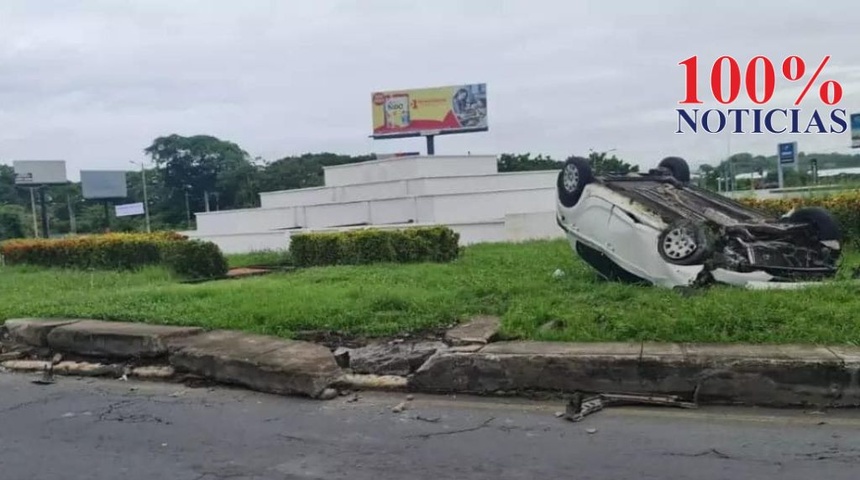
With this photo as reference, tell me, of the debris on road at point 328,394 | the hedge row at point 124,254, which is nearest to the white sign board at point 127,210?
the hedge row at point 124,254

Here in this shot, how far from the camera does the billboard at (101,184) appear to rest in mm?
43156

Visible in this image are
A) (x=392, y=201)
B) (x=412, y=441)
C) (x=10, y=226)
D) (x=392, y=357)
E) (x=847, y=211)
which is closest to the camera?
(x=412, y=441)

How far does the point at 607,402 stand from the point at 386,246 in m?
8.40

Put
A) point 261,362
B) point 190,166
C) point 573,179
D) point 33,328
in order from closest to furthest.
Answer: point 261,362 < point 33,328 < point 573,179 < point 190,166

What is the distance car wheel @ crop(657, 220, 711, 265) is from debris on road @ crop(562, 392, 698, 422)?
239cm

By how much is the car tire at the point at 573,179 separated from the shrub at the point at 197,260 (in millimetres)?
6941

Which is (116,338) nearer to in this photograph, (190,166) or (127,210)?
(127,210)

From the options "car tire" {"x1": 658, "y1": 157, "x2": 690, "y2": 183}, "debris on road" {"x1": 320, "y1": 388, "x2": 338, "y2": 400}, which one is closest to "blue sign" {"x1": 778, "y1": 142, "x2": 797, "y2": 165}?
"car tire" {"x1": 658, "y1": 157, "x2": 690, "y2": 183}

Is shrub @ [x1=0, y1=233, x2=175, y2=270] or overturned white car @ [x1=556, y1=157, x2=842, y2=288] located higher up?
overturned white car @ [x1=556, y1=157, x2=842, y2=288]

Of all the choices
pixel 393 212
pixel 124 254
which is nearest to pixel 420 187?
pixel 393 212

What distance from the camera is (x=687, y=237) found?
6996 millimetres

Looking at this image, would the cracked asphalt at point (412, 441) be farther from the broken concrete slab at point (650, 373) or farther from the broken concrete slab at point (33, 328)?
the broken concrete slab at point (33, 328)

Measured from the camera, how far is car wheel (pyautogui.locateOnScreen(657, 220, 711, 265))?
6953 millimetres

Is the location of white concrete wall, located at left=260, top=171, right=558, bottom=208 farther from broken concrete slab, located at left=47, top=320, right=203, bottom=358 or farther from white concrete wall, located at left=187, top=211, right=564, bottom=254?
broken concrete slab, located at left=47, top=320, right=203, bottom=358
